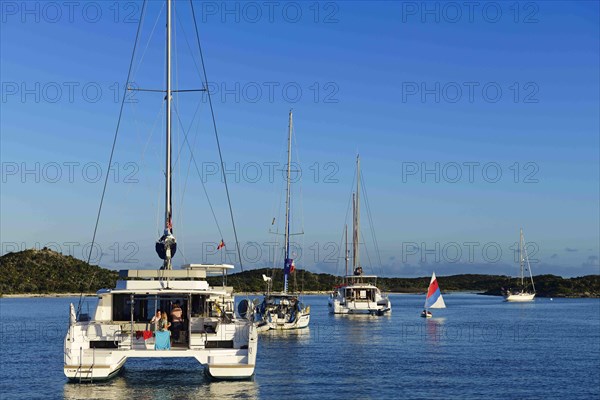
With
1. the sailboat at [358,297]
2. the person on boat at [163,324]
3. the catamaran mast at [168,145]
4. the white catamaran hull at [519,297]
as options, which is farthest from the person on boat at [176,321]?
the white catamaran hull at [519,297]

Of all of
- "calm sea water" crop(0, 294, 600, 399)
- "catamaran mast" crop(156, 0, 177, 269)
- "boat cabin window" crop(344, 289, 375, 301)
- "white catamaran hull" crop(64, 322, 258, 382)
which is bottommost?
"calm sea water" crop(0, 294, 600, 399)

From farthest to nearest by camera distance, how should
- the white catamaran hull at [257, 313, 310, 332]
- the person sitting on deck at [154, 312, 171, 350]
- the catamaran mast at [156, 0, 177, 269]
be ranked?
the white catamaran hull at [257, 313, 310, 332]
the catamaran mast at [156, 0, 177, 269]
the person sitting on deck at [154, 312, 171, 350]

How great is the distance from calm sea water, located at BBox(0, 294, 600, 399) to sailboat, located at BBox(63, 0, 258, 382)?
3.43ft

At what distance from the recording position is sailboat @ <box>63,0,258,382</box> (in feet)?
107

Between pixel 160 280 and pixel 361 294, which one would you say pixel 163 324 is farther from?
pixel 361 294

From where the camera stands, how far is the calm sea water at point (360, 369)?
33.8m

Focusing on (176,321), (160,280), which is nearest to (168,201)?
(160,280)

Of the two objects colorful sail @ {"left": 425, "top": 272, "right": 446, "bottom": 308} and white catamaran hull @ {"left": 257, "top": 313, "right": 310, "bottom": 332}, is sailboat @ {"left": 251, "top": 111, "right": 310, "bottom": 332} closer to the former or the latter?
white catamaran hull @ {"left": 257, "top": 313, "right": 310, "bottom": 332}

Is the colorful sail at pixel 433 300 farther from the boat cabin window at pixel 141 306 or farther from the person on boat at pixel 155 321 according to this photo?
the person on boat at pixel 155 321

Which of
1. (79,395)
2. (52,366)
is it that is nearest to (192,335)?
(79,395)

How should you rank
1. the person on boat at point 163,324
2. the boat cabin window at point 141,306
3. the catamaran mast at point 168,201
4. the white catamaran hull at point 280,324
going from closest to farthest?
1. the person on boat at point 163,324
2. the boat cabin window at point 141,306
3. the catamaran mast at point 168,201
4. the white catamaran hull at point 280,324

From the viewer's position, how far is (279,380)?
37.1m

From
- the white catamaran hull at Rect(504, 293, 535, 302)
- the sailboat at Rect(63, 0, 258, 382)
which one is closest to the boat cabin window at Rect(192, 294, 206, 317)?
the sailboat at Rect(63, 0, 258, 382)

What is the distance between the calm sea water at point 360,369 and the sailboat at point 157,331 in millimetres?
1046
